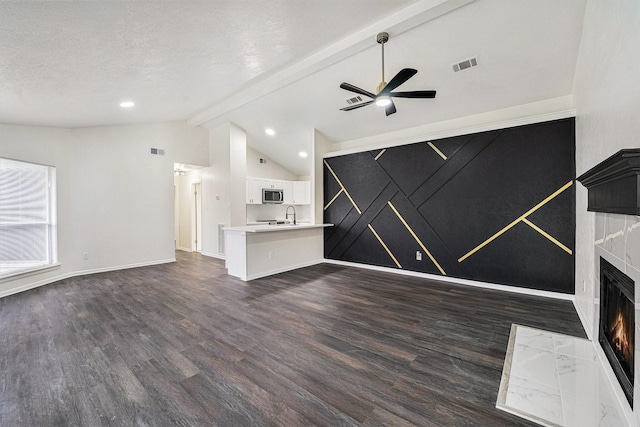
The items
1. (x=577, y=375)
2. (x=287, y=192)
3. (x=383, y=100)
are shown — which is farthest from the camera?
(x=287, y=192)

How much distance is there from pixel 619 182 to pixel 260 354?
2.75m

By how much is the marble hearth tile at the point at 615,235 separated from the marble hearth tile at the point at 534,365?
939mm

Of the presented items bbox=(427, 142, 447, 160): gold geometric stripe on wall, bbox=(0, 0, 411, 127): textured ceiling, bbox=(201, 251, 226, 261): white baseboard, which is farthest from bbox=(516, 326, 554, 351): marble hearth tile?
bbox=(201, 251, 226, 261): white baseboard

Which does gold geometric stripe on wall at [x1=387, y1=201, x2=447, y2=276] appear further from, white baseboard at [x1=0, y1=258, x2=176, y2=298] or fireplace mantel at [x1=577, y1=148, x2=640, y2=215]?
white baseboard at [x1=0, y1=258, x2=176, y2=298]

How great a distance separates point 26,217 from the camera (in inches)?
169

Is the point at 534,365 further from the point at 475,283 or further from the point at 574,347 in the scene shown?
the point at 475,283

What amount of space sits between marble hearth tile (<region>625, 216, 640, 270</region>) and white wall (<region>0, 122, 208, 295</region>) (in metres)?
6.79

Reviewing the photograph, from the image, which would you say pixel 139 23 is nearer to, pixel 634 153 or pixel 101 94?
pixel 101 94

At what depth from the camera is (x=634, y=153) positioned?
127cm

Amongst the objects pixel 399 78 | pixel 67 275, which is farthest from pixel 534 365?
pixel 67 275

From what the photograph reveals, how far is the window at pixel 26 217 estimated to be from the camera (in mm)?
3982

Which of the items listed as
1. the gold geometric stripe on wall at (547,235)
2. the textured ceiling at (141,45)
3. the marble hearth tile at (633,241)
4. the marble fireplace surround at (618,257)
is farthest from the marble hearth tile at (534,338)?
the textured ceiling at (141,45)

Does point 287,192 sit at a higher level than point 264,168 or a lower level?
lower

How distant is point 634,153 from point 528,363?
1.64 meters
